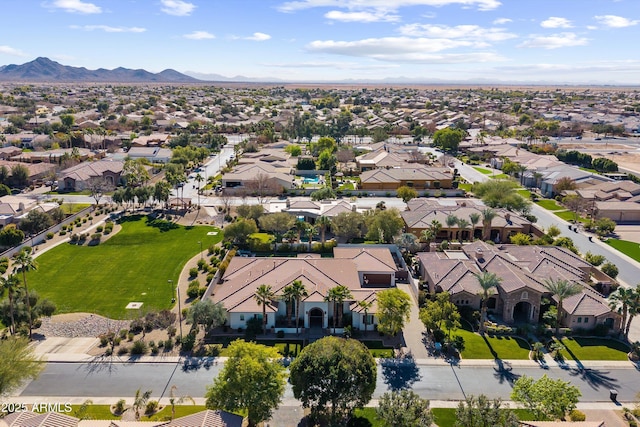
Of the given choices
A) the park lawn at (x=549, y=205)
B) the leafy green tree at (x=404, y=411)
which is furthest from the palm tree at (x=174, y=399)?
the park lawn at (x=549, y=205)

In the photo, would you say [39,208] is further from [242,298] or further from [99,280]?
[242,298]

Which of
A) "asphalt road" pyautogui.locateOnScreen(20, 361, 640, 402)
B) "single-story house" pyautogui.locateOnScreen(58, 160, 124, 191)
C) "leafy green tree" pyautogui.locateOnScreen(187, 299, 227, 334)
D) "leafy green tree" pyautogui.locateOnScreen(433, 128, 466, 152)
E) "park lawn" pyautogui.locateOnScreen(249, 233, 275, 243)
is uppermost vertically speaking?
"leafy green tree" pyautogui.locateOnScreen(433, 128, 466, 152)

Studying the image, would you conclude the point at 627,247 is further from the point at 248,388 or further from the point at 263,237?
the point at 248,388

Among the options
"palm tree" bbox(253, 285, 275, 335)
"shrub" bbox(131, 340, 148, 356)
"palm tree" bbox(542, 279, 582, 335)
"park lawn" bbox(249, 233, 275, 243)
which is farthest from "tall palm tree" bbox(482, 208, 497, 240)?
"shrub" bbox(131, 340, 148, 356)

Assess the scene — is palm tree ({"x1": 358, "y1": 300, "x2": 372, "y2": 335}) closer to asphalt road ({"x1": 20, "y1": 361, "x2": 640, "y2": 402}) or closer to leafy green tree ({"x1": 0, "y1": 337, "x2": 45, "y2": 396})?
asphalt road ({"x1": 20, "y1": 361, "x2": 640, "y2": 402})

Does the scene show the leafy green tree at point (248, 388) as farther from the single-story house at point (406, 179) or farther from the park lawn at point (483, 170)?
the park lawn at point (483, 170)


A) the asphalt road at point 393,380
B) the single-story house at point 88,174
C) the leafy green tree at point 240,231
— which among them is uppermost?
the single-story house at point 88,174
